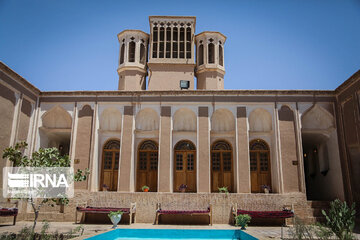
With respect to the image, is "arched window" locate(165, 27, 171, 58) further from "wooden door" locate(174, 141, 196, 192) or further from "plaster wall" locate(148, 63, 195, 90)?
"wooden door" locate(174, 141, 196, 192)

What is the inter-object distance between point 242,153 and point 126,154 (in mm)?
5876

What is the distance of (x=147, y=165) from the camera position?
16.2m

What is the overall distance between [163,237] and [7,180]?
292 inches

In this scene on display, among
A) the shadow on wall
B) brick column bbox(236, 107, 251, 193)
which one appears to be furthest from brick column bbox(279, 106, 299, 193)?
brick column bbox(236, 107, 251, 193)

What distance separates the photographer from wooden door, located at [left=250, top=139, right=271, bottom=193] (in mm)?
15828

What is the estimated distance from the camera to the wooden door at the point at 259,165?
15.8 meters

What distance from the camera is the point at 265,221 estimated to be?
530 inches

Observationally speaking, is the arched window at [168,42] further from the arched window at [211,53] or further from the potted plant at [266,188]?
the potted plant at [266,188]

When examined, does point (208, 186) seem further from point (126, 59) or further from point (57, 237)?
point (126, 59)

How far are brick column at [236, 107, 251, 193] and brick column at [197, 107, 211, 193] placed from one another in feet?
5.01

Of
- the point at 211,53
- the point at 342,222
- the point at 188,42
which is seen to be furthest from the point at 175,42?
the point at 342,222

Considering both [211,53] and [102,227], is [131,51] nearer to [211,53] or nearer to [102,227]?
[211,53]

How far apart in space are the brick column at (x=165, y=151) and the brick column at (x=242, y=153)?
3.48 metres

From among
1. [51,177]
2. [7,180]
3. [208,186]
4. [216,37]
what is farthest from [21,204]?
[216,37]
